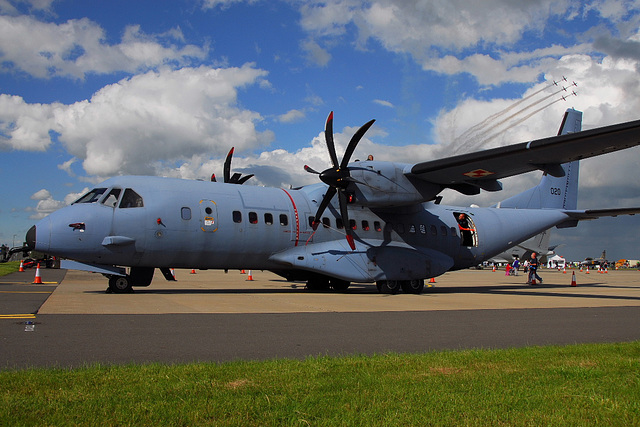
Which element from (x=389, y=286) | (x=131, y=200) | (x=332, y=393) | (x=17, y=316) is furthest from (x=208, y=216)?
(x=332, y=393)

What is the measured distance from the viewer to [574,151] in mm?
16688

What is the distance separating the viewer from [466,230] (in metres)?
23.2

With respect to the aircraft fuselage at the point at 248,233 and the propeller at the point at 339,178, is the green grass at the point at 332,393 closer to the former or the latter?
the aircraft fuselage at the point at 248,233

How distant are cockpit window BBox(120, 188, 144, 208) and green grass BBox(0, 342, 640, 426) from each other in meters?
11.2

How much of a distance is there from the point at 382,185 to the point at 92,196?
9.75 meters

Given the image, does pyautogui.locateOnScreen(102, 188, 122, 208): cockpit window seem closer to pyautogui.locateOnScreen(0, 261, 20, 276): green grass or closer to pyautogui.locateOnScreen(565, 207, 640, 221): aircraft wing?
pyautogui.locateOnScreen(0, 261, 20, 276): green grass

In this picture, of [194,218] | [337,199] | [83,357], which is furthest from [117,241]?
[83,357]

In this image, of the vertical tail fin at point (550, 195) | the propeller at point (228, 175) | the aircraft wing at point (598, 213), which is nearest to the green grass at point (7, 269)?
the propeller at point (228, 175)

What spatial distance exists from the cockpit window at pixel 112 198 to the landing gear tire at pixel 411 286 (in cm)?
1089

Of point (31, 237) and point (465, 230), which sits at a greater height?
point (465, 230)

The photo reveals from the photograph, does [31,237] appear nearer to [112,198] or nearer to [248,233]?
[112,198]

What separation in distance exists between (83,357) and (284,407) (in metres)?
3.24

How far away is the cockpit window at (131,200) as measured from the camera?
16.0 metres

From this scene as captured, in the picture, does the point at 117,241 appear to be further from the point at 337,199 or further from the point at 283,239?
the point at 337,199
